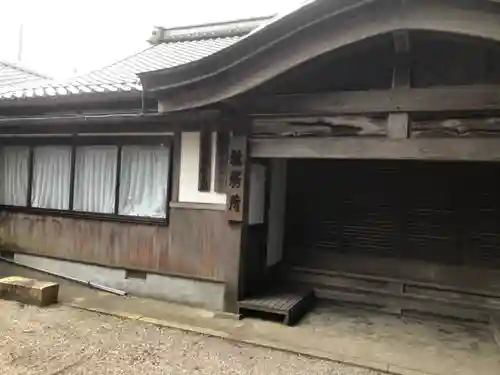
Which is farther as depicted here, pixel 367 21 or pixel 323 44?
pixel 323 44

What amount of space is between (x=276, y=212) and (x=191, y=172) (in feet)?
5.32

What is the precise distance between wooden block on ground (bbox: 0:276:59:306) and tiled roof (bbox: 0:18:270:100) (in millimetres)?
2812

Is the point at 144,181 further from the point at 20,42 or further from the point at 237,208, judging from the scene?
the point at 20,42

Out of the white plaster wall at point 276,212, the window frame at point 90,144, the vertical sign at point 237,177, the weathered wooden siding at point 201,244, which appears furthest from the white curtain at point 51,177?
the white plaster wall at point 276,212

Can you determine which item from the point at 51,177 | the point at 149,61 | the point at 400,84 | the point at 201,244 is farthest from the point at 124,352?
the point at 149,61

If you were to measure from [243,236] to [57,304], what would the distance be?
2.77m

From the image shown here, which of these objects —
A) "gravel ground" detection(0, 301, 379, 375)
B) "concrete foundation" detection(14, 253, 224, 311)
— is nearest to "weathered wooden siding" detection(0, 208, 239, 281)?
"concrete foundation" detection(14, 253, 224, 311)

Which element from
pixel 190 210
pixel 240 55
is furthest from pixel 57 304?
pixel 240 55

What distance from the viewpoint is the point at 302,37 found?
487cm

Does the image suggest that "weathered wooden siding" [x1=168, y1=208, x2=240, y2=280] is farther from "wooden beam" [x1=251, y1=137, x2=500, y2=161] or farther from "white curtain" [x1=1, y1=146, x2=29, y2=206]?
"white curtain" [x1=1, y1=146, x2=29, y2=206]

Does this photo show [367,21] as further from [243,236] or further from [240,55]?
[243,236]

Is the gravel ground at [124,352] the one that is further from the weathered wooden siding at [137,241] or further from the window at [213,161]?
the window at [213,161]

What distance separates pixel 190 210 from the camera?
6449 millimetres

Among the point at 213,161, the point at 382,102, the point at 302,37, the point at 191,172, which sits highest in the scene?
the point at 302,37
